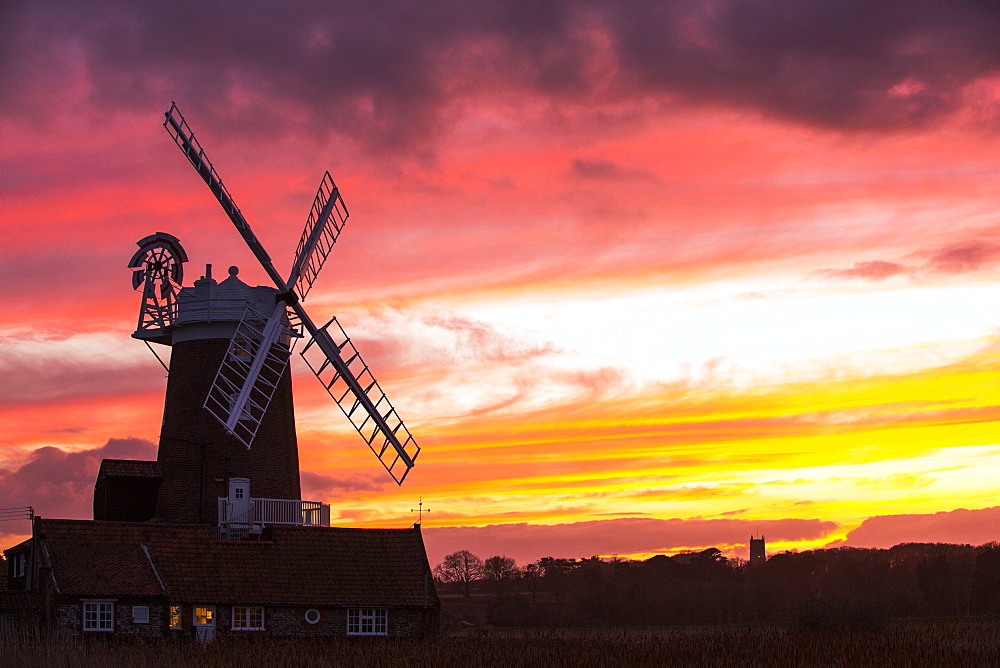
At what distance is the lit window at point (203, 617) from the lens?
39594 millimetres

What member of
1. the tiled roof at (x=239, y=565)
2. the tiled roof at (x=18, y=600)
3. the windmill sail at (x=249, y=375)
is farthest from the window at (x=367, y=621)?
the tiled roof at (x=18, y=600)

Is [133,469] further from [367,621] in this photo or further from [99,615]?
[367,621]

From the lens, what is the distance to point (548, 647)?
35188mm

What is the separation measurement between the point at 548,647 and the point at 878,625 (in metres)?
17.4

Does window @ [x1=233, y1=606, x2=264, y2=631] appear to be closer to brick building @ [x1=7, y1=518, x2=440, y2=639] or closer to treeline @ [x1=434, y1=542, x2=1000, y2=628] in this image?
brick building @ [x1=7, y1=518, x2=440, y2=639]

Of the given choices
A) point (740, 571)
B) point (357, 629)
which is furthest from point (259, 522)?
point (740, 571)

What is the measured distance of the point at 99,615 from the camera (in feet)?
126

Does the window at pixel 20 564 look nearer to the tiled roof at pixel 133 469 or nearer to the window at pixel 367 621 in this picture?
the tiled roof at pixel 133 469

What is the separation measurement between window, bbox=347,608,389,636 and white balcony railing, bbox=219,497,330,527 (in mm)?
4782

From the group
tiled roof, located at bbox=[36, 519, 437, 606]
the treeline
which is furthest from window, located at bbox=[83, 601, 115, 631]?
the treeline

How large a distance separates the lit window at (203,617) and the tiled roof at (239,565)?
0.36m

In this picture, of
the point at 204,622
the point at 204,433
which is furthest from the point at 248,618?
the point at 204,433

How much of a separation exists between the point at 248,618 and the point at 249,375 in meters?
9.24

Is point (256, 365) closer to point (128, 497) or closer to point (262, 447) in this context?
point (262, 447)
